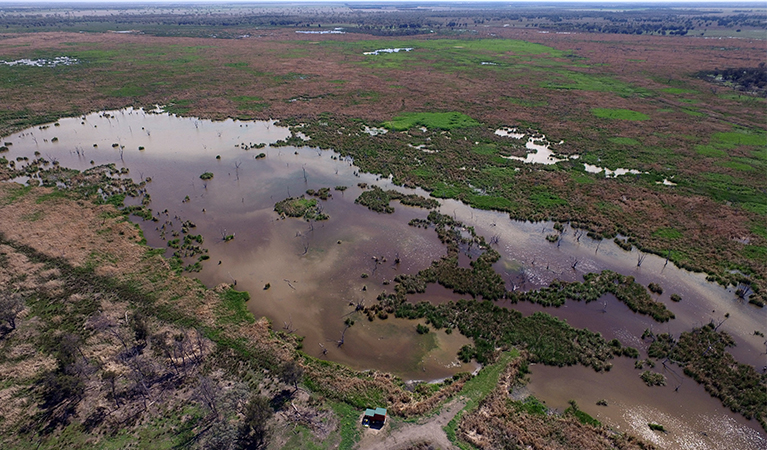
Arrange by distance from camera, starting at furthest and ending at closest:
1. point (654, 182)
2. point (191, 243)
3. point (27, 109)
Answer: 1. point (27, 109)
2. point (654, 182)
3. point (191, 243)

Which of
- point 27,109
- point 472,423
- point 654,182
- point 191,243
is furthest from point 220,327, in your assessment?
point 27,109

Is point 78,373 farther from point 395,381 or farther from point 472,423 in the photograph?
point 472,423

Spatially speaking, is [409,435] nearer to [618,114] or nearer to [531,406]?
[531,406]

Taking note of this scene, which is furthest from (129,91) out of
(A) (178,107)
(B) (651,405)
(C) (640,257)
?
(B) (651,405)

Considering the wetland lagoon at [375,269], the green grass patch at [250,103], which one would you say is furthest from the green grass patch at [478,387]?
the green grass patch at [250,103]

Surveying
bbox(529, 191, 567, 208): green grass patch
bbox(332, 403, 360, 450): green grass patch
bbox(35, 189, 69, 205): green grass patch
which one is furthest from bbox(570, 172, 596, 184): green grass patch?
bbox(35, 189, 69, 205): green grass patch

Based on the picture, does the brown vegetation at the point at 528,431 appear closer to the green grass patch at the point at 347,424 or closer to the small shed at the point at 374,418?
the small shed at the point at 374,418
